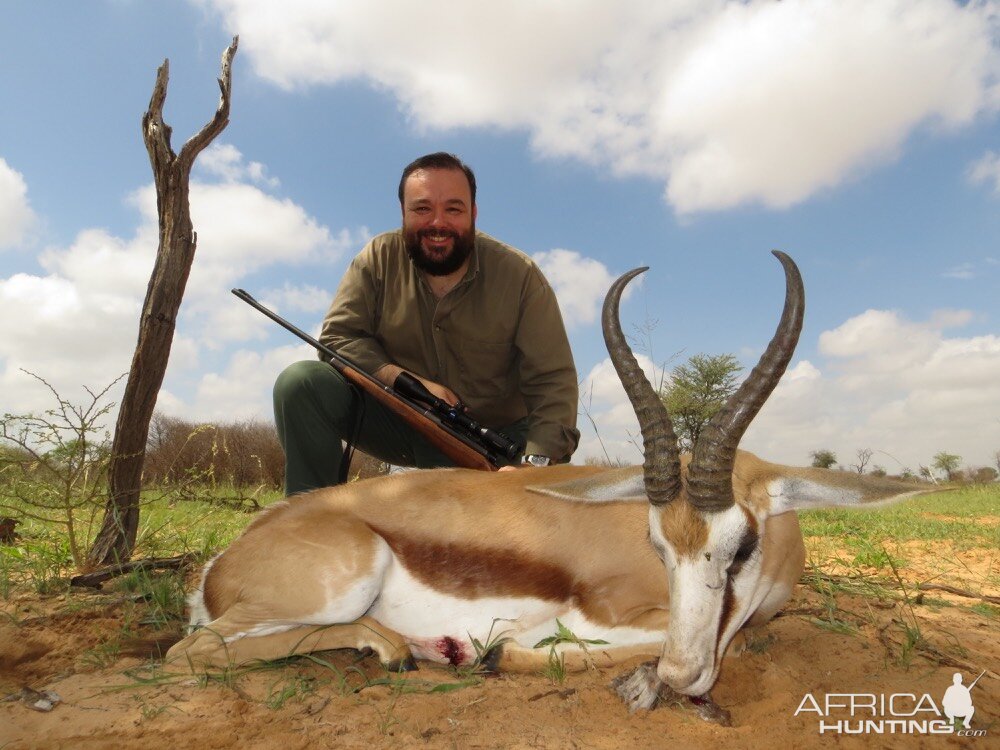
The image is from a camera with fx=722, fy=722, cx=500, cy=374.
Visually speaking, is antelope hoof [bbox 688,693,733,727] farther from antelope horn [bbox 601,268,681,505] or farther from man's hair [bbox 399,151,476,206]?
man's hair [bbox 399,151,476,206]

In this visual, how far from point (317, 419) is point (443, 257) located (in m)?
1.54

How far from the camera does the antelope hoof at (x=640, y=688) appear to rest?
2605 mm

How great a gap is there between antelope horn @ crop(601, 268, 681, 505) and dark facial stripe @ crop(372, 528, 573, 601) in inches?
28.6

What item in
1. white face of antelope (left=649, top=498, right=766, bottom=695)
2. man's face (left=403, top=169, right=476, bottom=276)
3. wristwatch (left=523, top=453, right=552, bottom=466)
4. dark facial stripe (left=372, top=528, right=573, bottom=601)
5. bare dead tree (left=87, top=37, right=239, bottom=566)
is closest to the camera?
white face of antelope (left=649, top=498, right=766, bottom=695)

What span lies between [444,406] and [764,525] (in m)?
2.55

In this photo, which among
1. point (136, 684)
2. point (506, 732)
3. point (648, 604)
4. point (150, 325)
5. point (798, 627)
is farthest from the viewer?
point (150, 325)

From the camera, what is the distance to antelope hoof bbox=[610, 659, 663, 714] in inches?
103

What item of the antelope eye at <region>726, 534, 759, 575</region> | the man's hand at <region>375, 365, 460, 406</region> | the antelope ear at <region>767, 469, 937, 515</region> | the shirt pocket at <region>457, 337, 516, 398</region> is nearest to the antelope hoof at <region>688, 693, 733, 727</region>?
the antelope eye at <region>726, 534, 759, 575</region>

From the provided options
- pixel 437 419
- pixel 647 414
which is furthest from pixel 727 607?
pixel 437 419

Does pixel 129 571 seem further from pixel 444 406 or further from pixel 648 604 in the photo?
pixel 648 604

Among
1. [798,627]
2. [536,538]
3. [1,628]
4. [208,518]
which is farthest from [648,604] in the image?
[208,518]

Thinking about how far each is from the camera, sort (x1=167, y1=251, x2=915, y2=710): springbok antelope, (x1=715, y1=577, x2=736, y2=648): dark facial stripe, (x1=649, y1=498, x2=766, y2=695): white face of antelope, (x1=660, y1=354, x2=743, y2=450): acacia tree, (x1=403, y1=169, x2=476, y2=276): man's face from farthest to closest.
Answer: (x1=660, y1=354, x2=743, y2=450): acacia tree → (x1=403, y1=169, x2=476, y2=276): man's face → (x1=167, y1=251, x2=915, y2=710): springbok antelope → (x1=715, y1=577, x2=736, y2=648): dark facial stripe → (x1=649, y1=498, x2=766, y2=695): white face of antelope

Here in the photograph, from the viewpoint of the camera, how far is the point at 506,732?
244 cm

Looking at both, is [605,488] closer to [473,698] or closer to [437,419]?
[473,698]
